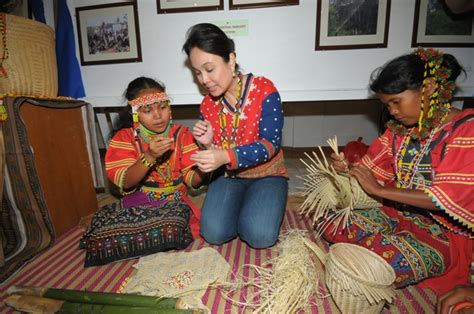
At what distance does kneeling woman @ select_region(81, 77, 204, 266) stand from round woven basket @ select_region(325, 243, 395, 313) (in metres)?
0.88

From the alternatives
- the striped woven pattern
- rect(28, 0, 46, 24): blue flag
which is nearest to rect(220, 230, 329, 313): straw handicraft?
the striped woven pattern

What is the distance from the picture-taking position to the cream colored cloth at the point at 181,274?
129 cm

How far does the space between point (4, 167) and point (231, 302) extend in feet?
4.82

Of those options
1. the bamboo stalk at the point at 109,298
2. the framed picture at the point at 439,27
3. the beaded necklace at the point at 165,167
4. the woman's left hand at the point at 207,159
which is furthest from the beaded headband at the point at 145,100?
the framed picture at the point at 439,27

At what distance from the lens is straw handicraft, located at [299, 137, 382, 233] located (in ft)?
5.02

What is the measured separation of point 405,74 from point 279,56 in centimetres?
112

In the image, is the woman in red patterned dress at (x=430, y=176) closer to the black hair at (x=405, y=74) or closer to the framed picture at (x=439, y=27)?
the black hair at (x=405, y=74)

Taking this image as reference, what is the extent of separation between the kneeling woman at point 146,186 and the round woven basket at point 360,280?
88 centimetres

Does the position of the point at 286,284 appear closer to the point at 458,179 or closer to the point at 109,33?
the point at 458,179

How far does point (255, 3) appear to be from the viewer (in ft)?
6.79

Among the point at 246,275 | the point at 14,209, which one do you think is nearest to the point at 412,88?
the point at 246,275

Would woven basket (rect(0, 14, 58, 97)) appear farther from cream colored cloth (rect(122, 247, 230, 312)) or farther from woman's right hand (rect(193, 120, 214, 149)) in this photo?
cream colored cloth (rect(122, 247, 230, 312))

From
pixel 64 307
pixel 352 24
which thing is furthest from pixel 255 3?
pixel 64 307

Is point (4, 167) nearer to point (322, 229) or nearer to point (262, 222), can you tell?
point (262, 222)
